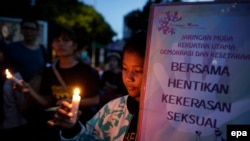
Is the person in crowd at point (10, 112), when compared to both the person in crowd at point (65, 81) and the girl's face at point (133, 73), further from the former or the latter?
the girl's face at point (133, 73)

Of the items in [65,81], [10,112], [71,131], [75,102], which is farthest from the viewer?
[10,112]

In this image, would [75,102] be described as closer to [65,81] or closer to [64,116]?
[64,116]

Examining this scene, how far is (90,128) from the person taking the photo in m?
2.16

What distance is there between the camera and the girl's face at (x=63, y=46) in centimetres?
368

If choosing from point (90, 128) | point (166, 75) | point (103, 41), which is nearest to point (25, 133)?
point (90, 128)

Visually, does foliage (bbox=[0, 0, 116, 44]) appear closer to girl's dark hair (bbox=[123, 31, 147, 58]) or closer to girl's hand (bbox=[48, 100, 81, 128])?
girl's dark hair (bbox=[123, 31, 147, 58])

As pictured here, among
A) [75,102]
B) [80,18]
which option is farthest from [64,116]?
[80,18]

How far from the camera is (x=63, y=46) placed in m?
3.71

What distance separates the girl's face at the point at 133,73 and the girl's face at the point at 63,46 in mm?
1700

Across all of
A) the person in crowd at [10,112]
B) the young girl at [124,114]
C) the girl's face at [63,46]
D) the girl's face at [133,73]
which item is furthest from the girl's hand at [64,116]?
the person in crowd at [10,112]

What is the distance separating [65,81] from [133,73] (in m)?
1.74

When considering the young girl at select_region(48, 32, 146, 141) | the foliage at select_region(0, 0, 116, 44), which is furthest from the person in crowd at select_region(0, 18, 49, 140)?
the foliage at select_region(0, 0, 116, 44)

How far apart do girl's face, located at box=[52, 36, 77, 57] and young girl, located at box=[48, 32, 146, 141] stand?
5.27ft

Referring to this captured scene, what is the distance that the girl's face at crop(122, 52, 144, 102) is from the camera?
1994 mm
